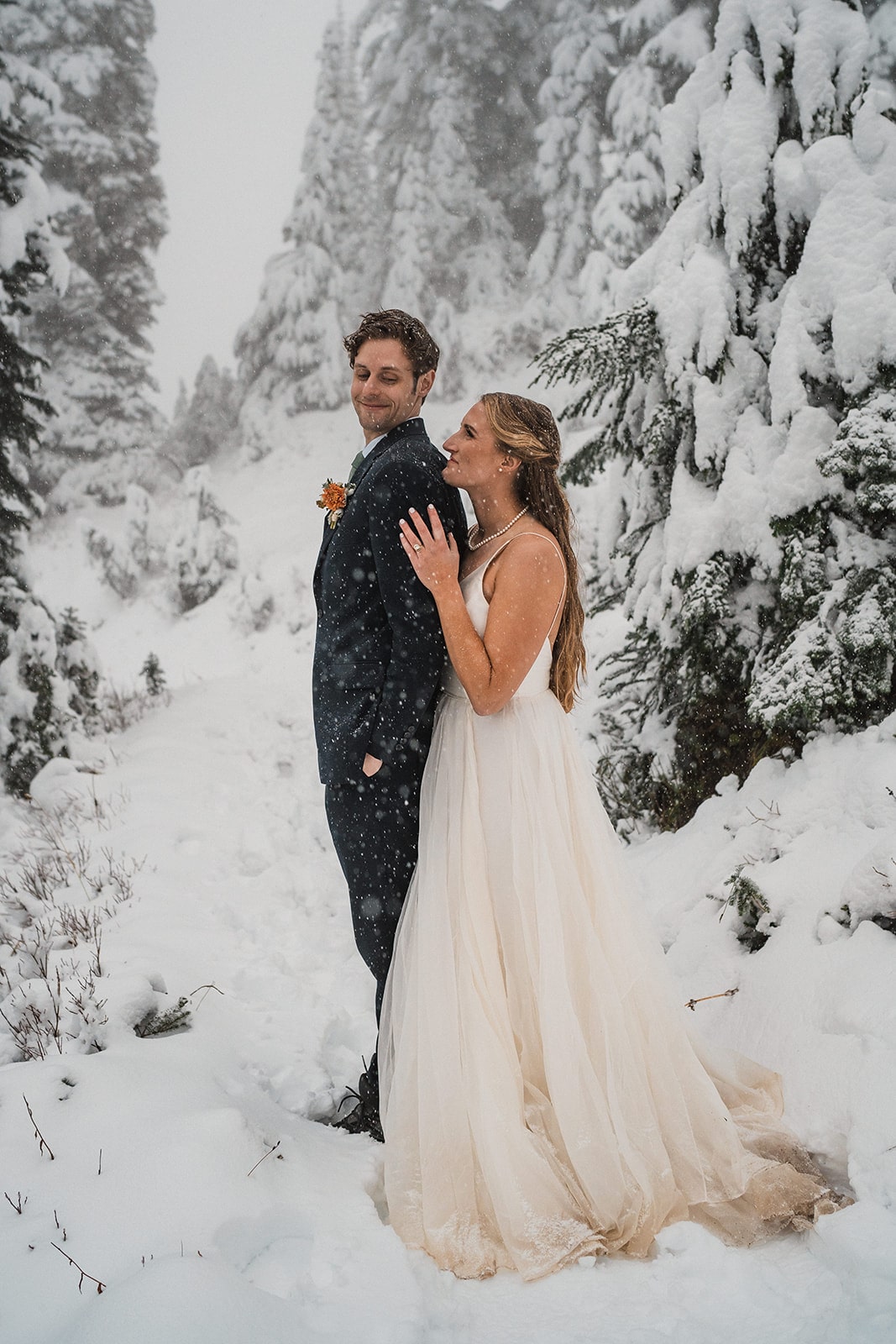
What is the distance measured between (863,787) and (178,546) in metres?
15.7

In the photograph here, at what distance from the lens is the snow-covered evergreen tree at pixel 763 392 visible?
3.21m

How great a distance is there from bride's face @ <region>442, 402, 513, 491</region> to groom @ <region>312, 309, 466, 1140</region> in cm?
7

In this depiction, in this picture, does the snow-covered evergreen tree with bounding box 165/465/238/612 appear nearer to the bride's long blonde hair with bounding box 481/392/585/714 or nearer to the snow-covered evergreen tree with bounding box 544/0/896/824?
the snow-covered evergreen tree with bounding box 544/0/896/824

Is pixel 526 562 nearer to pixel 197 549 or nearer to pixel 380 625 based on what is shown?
pixel 380 625

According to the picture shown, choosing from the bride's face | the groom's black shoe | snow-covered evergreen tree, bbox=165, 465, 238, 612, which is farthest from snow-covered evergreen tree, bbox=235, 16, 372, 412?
the groom's black shoe

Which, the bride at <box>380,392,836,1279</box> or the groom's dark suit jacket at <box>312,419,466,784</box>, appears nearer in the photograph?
the bride at <box>380,392,836,1279</box>

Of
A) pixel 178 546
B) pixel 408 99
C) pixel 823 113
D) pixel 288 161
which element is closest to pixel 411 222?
pixel 408 99

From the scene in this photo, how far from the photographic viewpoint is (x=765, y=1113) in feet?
7.89

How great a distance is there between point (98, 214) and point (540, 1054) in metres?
28.7

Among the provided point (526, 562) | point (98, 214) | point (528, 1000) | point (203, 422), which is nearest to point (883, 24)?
point (526, 562)

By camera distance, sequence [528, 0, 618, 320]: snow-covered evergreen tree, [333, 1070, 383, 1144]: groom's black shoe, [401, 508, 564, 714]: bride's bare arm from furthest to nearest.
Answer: [528, 0, 618, 320]: snow-covered evergreen tree → [333, 1070, 383, 1144]: groom's black shoe → [401, 508, 564, 714]: bride's bare arm

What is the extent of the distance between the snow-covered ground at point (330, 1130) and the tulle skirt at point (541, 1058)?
11 centimetres

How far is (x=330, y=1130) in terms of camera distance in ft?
8.64

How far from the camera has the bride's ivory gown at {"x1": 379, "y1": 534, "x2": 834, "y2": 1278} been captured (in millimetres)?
2062
